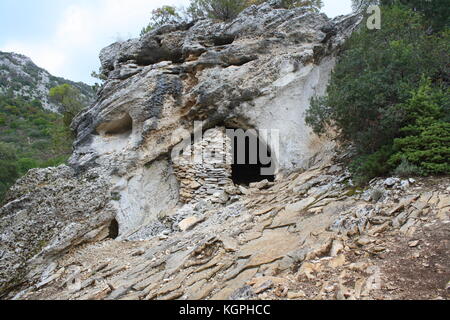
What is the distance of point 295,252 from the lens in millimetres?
4500

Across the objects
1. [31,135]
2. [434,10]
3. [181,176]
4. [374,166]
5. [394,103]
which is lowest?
[181,176]

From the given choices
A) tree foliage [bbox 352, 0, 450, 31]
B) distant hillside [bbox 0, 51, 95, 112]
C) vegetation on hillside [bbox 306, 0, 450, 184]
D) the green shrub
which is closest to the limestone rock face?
vegetation on hillside [bbox 306, 0, 450, 184]

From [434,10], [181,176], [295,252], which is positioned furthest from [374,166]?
[434,10]

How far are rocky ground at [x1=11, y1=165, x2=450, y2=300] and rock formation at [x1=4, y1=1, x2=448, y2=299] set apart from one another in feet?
0.16

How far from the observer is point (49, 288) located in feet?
21.9

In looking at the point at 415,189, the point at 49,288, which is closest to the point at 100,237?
the point at 49,288

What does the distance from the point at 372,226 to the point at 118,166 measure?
22.8ft

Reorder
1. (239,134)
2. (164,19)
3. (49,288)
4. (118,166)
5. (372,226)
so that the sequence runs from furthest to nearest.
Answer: (164,19) → (239,134) → (118,166) → (49,288) → (372,226)

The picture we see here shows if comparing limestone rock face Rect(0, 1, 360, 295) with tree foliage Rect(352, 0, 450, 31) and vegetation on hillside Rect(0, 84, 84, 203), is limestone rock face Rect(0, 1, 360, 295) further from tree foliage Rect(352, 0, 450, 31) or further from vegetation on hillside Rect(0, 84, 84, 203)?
vegetation on hillside Rect(0, 84, 84, 203)

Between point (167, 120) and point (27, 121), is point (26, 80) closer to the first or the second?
point (27, 121)

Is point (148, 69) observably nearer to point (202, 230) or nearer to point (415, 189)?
point (202, 230)

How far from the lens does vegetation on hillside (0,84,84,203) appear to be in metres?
17.5

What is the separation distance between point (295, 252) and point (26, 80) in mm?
52989

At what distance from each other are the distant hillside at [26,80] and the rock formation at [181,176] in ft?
100.0
